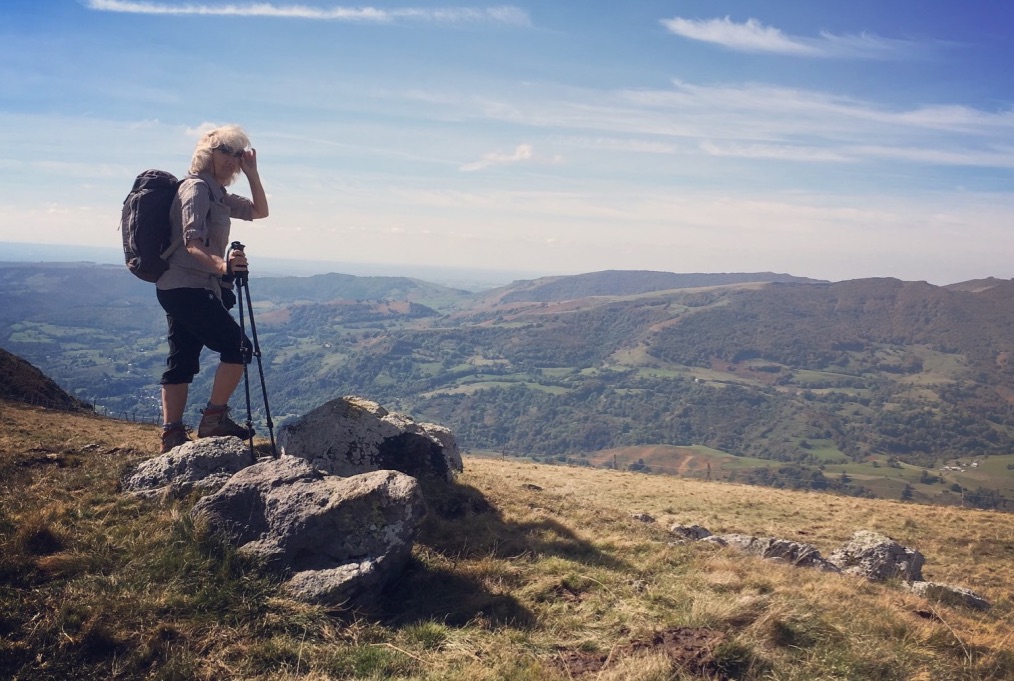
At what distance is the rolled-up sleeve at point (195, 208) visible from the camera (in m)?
6.79

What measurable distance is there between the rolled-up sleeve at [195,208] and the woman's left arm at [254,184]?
0.84 metres

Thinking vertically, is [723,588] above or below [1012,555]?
above

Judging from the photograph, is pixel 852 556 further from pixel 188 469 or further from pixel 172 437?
pixel 172 437

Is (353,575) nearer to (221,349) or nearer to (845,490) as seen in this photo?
(221,349)

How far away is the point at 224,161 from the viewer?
24.5 feet

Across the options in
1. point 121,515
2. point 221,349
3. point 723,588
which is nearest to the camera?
point 121,515

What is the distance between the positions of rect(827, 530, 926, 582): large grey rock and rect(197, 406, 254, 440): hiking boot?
12127 millimetres

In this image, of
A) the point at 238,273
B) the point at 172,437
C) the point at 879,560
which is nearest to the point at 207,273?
the point at 238,273

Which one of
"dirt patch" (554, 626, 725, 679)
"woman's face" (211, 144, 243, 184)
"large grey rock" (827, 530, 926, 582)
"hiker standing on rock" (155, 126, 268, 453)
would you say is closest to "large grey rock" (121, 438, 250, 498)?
"hiker standing on rock" (155, 126, 268, 453)

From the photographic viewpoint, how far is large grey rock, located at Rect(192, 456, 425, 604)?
576 cm

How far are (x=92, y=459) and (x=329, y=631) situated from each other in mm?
5811

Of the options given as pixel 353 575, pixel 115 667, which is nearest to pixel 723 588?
pixel 353 575

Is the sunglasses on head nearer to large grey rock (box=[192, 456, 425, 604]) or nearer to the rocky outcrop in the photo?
large grey rock (box=[192, 456, 425, 604])

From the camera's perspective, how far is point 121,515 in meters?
6.41
